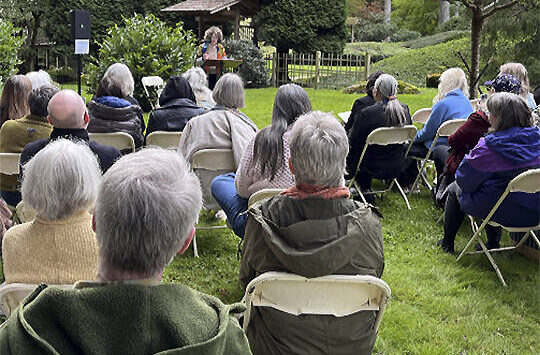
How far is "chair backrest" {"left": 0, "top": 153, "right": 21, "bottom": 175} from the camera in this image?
14.1ft

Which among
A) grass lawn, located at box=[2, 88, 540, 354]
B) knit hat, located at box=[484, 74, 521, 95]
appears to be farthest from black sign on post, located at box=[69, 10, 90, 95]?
knit hat, located at box=[484, 74, 521, 95]

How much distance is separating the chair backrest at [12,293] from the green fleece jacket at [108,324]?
0.82 m

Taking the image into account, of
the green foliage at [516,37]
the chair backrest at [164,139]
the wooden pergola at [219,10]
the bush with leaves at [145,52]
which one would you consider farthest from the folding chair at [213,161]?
the wooden pergola at [219,10]

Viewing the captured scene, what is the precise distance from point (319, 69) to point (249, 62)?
2.26 m

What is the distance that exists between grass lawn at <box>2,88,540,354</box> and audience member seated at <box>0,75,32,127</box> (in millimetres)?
1933

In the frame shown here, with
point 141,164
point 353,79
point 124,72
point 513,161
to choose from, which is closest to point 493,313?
point 513,161

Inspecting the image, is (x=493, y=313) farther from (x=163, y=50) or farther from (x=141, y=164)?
(x=163, y=50)

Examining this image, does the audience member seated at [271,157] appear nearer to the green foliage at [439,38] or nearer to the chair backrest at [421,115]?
the chair backrest at [421,115]

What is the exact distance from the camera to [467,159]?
447 cm

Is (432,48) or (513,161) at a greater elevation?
(432,48)

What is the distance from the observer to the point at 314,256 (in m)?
2.38

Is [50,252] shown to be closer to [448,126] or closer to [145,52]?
[448,126]

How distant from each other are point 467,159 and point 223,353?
3370mm

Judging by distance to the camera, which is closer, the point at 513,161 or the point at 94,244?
the point at 94,244
